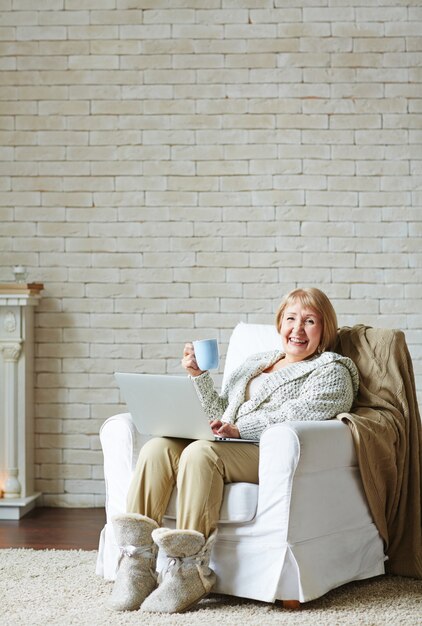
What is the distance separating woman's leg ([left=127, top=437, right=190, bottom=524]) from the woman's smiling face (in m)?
0.59

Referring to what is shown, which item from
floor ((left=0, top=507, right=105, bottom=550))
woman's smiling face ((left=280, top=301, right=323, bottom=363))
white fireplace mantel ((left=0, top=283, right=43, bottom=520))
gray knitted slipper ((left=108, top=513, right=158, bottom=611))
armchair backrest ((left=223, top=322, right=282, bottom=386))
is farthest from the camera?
white fireplace mantel ((left=0, top=283, right=43, bottom=520))

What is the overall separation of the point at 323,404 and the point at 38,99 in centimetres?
229

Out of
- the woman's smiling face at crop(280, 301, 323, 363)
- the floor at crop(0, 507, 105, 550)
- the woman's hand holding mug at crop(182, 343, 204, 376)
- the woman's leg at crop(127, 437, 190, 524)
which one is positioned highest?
the woman's smiling face at crop(280, 301, 323, 363)

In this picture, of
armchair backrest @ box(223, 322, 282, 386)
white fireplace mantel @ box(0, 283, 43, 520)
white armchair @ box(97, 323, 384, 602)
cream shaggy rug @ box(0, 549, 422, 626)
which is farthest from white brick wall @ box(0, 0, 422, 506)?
white armchair @ box(97, 323, 384, 602)

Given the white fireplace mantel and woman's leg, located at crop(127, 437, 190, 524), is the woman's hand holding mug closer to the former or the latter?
woman's leg, located at crop(127, 437, 190, 524)

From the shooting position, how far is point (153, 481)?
2791 millimetres

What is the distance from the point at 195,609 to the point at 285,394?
774 millimetres

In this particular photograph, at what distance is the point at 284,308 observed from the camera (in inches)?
126

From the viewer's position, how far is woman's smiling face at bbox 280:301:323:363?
3.14 meters

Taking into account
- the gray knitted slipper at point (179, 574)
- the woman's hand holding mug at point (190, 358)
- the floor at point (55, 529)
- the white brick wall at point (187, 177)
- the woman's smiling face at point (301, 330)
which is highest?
the white brick wall at point (187, 177)

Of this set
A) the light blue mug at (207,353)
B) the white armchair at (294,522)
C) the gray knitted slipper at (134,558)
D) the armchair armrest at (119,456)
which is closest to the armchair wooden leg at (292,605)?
the white armchair at (294,522)

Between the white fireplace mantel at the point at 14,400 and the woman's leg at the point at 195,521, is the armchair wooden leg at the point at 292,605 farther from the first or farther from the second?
the white fireplace mantel at the point at 14,400

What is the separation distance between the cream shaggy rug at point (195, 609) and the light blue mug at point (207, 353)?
715 millimetres

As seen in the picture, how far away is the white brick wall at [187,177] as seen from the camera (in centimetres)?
427
